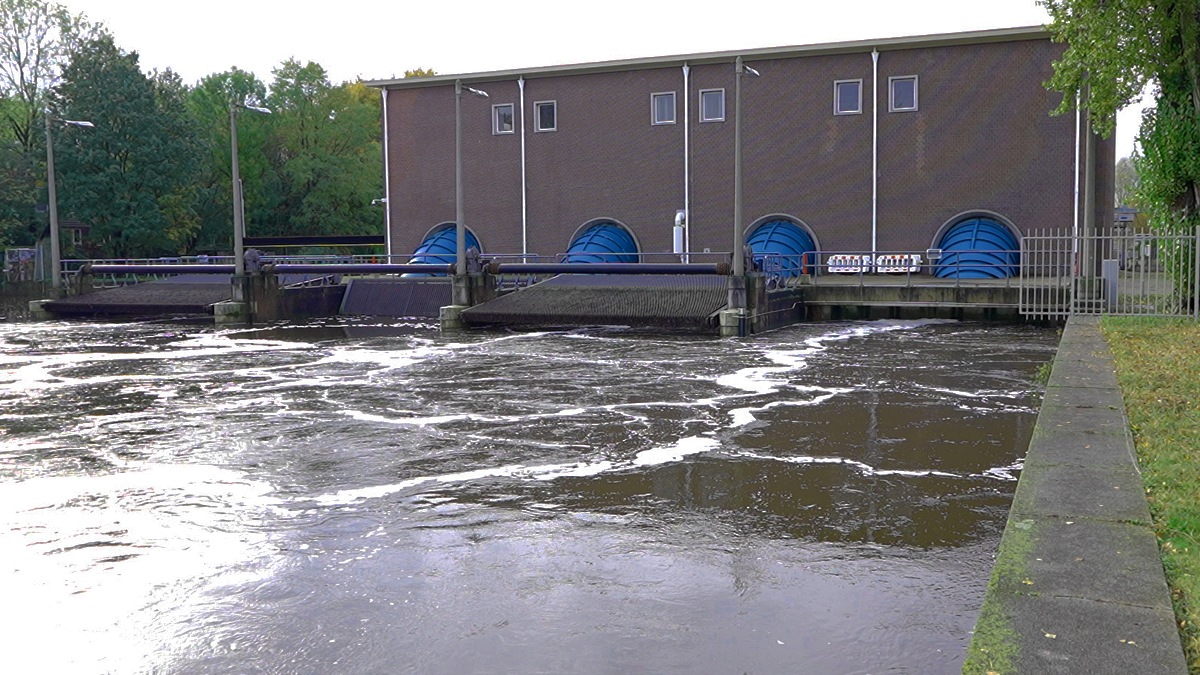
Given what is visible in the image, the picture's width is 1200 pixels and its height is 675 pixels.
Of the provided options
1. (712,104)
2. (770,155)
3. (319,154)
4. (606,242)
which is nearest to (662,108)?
(712,104)

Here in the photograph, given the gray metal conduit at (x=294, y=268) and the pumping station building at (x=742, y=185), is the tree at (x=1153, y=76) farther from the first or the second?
the gray metal conduit at (x=294, y=268)

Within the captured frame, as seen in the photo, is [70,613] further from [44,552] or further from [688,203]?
[688,203]

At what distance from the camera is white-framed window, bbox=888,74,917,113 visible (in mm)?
38938

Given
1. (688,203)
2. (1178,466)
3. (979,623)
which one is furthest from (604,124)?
(979,623)

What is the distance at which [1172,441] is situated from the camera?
8164 millimetres

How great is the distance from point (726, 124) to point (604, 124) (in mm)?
5042

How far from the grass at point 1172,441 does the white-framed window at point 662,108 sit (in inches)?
1082

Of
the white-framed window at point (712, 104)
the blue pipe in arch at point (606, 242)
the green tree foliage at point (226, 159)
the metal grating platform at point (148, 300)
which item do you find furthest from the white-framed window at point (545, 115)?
the green tree foliage at point (226, 159)

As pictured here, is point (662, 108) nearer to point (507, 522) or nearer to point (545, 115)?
point (545, 115)

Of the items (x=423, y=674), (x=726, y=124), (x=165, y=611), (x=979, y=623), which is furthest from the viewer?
(x=726, y=124)

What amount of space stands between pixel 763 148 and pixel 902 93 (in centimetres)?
520

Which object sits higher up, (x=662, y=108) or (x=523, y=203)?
(x=662, y=108)

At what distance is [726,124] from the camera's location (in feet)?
136

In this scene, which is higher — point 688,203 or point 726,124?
point 726,124
